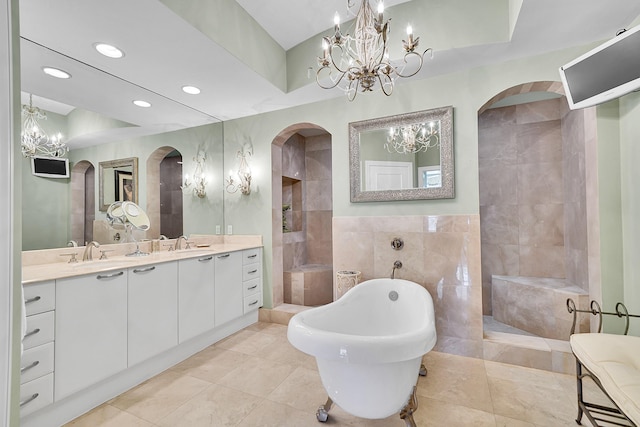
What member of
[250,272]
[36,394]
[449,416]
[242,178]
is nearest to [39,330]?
[36,394]

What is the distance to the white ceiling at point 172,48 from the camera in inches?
64.5

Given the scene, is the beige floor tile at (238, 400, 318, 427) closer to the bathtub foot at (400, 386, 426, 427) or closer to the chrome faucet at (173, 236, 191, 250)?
the bathtub foot at (400, 386, 426, 427)

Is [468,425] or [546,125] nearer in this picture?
[468,425]

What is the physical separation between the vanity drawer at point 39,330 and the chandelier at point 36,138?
3.58 ft

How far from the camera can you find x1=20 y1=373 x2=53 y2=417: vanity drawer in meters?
1.40

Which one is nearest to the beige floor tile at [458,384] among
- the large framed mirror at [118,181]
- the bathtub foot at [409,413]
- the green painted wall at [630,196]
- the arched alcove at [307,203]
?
the bathtub foot at [409,413]

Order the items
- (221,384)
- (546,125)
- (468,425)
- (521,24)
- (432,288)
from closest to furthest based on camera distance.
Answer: (468,425) → (521,24) → (221,384) → (432,288) → (546,125)

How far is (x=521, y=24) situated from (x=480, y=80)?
509 mm

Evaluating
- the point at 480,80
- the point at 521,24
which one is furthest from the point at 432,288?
the point at 521,24

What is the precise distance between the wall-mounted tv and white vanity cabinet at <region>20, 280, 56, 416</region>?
3.02ft

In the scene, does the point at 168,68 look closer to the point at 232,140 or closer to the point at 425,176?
the point at 232,140

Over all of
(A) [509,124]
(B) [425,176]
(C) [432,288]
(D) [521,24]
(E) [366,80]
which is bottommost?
(C) [432,288]

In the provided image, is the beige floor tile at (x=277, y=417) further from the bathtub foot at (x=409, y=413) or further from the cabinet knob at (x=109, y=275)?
the cabinet knob at (x=109, y=275)

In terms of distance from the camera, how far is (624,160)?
189cm
